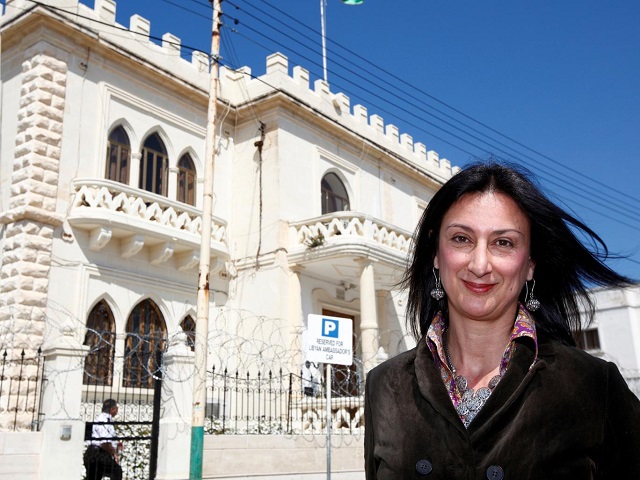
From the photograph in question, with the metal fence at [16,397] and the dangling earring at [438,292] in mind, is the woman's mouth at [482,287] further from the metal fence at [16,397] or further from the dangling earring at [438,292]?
the metal fence at [16,397]

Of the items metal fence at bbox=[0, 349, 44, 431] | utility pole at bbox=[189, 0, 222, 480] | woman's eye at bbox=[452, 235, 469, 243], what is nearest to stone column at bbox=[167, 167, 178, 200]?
utility pole at bbox=[189, 0, 222, 480]

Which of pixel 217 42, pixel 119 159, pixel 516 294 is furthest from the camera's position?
pixel 119 159

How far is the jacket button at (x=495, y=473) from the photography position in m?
1.71

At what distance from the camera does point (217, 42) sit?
44.0 ft

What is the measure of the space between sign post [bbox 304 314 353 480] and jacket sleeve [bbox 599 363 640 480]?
23.5 ft

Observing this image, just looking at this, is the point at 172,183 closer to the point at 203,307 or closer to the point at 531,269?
the point at 203,307

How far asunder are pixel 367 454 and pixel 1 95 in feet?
54.1

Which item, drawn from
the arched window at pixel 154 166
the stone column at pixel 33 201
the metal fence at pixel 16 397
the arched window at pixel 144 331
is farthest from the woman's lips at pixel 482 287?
the arched window at pixel 154 166

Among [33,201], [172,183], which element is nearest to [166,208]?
[172,183]

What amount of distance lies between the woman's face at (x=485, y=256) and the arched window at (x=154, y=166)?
1587 centimetres

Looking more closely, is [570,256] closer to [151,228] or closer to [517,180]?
[517,180]

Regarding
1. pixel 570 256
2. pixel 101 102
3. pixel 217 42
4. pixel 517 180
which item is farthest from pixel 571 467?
pixel 101 102

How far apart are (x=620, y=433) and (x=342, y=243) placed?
15538 mm

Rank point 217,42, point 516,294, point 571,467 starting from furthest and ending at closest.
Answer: point 217,42 < point 516,294 < point 571,467
